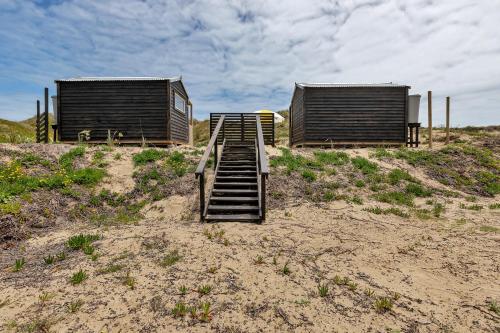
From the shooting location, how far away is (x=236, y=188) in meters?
8.75

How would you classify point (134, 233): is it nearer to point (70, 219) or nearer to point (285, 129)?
point (70, 219)

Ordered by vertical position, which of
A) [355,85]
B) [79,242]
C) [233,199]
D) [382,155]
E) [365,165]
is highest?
[355,85]

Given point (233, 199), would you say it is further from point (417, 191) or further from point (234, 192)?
point (417, 191)

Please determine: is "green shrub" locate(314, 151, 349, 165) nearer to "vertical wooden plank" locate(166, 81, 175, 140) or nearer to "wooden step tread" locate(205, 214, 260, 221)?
"wooden step tread" locate(205, 214, 260, 221)

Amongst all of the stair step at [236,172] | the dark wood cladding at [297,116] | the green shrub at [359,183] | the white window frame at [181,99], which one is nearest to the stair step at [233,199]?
the stair step at [236,172]

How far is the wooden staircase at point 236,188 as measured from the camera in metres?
7.02

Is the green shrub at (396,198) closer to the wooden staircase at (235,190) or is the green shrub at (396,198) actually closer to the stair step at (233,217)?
the wooden staircase at (235,190)

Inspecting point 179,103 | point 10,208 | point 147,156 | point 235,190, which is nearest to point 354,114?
point 179,103

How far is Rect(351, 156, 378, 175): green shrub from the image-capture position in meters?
11.1

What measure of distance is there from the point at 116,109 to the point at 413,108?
681 inches

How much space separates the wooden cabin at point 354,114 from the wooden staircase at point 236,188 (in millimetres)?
7651

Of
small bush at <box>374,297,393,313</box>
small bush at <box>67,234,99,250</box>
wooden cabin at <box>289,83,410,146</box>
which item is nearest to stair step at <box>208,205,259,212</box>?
small bush at <box>67,234,99,250</box>

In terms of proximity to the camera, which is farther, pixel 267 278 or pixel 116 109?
pixel 116 109

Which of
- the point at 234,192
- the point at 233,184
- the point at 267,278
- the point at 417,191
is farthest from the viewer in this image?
the point at 417,191
